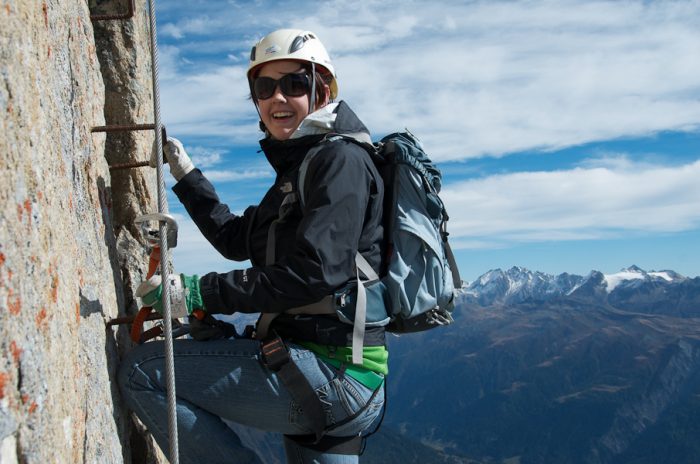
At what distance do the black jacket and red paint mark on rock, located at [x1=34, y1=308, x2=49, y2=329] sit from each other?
Answer: 1465 millimetres

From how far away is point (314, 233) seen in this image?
5.02 metres

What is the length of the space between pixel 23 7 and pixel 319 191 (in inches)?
90.2

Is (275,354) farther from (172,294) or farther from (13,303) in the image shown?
(13,303)

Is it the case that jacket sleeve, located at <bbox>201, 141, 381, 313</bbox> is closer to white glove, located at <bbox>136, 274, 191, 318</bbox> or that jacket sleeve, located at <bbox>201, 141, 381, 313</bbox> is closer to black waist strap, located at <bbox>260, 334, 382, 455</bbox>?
white glove, located at <bbox>136, 274, 191, 318</bbox>

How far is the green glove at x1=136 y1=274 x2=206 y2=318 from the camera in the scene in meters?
5.36

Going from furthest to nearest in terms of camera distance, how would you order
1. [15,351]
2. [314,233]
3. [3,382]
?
[314,233] → [15,351] → [3,382]

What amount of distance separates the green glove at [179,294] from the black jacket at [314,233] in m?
0.08

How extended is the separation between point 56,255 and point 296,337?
6.68 feet

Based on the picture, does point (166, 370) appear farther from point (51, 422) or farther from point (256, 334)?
point (51, 422)

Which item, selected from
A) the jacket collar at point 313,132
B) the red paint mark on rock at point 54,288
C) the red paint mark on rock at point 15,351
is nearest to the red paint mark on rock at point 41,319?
the red paint mark on rock at point 54,288

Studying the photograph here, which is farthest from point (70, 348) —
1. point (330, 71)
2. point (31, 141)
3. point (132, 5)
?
point (132, 5)

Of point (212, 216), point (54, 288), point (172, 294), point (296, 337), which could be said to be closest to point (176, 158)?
point (212, 216)

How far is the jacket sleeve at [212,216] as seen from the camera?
23.2ft

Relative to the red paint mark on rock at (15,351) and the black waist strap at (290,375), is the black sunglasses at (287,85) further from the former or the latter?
the red paint mark on rock at (15,351)
